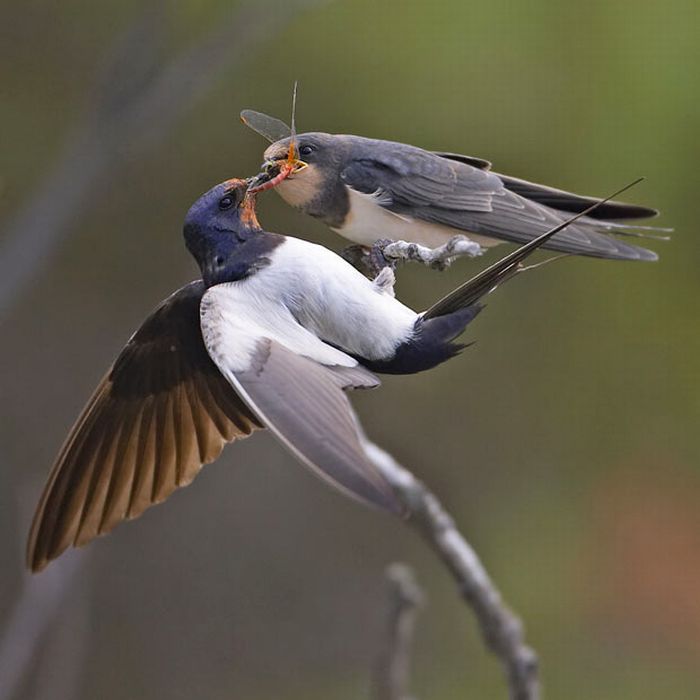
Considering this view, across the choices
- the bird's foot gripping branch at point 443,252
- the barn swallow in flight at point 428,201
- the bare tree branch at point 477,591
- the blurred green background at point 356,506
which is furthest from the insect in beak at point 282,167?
the blurred green background at point 356,506

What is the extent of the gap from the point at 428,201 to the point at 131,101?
664 mm

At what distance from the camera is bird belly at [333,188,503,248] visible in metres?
1.23

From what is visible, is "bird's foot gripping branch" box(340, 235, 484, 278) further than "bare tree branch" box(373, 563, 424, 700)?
No

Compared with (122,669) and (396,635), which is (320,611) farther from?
(396,635)

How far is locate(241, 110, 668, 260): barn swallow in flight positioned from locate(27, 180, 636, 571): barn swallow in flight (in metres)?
0.05

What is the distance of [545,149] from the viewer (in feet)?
6.13

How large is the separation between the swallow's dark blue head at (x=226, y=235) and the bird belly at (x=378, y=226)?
86 mm

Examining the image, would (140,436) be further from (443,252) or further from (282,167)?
(443,252)

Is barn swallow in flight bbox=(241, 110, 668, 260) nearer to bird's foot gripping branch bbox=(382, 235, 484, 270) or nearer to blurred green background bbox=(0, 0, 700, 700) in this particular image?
bird's foot gripping branch bbox=(382, 235, 484, 270)

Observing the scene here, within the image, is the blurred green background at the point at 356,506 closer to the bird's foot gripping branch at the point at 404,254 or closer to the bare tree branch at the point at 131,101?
the bare tree branch at the point at 131,101

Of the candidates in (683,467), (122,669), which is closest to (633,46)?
(683,467)

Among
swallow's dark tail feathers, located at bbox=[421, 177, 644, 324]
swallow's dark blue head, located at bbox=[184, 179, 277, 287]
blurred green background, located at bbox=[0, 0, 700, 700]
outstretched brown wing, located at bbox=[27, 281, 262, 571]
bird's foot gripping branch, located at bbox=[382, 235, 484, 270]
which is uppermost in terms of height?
swallow's dark blue head, located at bbox=[184, 179, 277, 287]

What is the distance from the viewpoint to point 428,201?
129cm

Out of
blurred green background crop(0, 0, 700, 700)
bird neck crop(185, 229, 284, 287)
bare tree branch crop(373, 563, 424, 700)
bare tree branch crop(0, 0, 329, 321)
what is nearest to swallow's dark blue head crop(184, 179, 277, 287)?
bird neck crop(185, 229, 284, 287)
